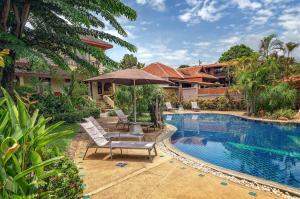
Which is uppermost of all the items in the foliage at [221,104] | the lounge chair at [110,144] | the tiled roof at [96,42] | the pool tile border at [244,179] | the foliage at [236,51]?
the foliage at [236,51]

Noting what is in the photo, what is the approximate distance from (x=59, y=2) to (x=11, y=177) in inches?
302

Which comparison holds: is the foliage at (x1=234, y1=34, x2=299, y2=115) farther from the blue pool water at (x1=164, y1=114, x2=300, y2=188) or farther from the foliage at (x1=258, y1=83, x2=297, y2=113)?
the blue pool water at (x1=164, y1=114, x2=300, y2=188)

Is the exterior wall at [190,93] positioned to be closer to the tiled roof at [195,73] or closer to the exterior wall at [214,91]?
the exterior wall at [214,91]

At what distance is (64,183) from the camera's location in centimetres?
330

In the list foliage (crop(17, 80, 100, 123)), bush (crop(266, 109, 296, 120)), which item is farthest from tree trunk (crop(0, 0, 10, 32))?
bush (crop(266, 109, 296, 120))

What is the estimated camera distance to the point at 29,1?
9312 mm

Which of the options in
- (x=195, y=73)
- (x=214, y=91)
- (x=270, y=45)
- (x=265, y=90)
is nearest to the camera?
(x=265, y=90)

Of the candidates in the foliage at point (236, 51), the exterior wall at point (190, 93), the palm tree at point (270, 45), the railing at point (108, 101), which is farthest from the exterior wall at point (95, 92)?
the foliage at point (236, 51)

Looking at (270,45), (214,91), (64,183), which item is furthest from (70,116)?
(270,45)

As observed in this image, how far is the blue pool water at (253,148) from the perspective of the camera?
23.8 ft

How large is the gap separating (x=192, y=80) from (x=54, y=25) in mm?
31927

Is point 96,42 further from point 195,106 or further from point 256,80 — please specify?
point 256,80

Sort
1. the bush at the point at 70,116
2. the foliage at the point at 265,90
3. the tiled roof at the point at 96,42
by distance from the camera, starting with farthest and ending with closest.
A: 1. the tiled roof at the point at 96,42
2. the foliage at the point at 265,90
3. the bush at the point at 70,116

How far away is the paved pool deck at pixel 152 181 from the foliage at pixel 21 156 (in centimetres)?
190
